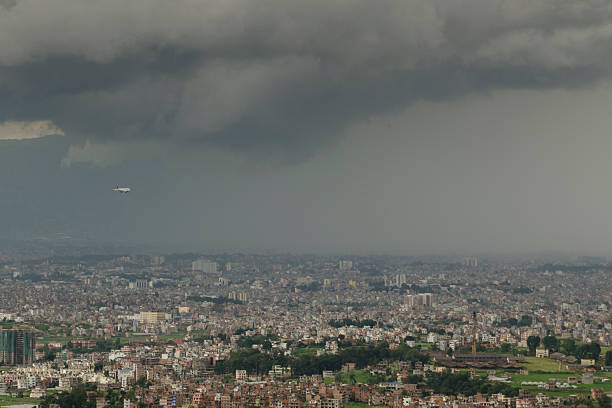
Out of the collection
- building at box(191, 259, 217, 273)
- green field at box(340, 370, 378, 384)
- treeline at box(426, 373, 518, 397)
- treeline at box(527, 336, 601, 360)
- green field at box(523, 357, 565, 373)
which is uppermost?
building at box(191, 259, 217, 273)

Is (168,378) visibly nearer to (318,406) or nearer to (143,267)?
(318,406)

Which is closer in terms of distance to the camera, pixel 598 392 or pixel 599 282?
pixel 598 392

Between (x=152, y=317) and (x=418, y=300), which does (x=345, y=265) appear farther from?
(x=152, y=317)

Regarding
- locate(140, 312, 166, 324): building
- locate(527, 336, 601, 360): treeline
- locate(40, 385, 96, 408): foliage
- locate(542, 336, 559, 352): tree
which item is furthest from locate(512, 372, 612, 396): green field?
locate(140, 312, 166, 324): building

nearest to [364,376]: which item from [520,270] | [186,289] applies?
[186,289]

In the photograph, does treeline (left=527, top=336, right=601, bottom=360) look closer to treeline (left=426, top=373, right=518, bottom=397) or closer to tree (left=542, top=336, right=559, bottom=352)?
tree (left=542, top=336, right=559, bottom=352)

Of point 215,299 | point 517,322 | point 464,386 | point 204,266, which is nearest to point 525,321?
point 517,322

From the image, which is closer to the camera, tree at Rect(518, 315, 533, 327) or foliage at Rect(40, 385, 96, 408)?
foliage at Rect(40, 385, 96, 408)

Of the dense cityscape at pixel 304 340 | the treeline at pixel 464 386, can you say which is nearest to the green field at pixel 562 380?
the dense cityscape at pixel 304 340
